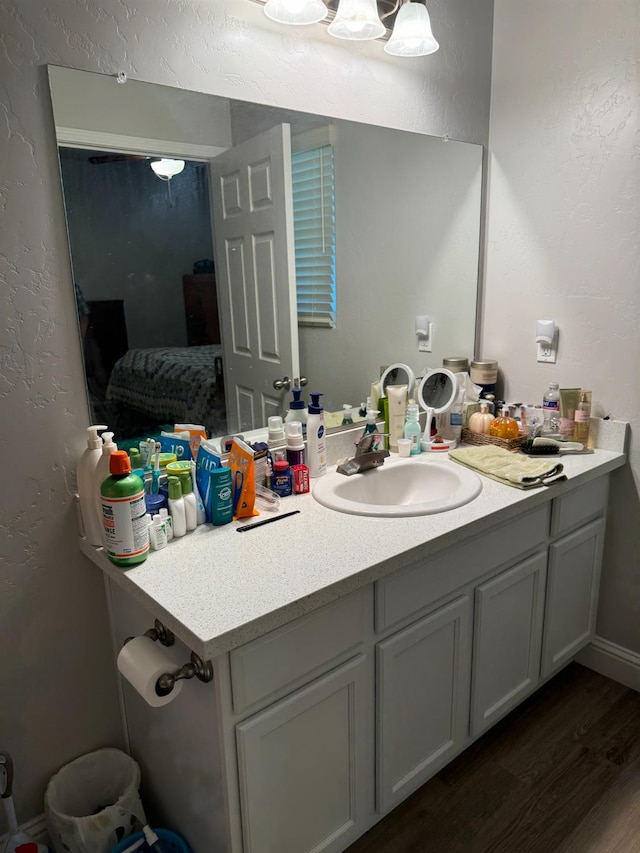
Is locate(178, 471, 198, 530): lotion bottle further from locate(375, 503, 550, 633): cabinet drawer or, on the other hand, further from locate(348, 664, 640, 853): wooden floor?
locate(348, 664, 640, 853): wooden floor

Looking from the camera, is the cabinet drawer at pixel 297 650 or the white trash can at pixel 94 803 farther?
the white trash can at pixel 94 803

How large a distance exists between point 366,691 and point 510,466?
2.50 feet

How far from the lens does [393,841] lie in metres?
1.52

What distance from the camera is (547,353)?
6.82ft

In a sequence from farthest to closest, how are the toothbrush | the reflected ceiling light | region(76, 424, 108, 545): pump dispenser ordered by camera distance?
the toothbrush → the reflected ceiling light → region(76, 424, 108, 545): pump dispenser

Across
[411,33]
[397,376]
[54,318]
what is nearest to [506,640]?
[397,376]

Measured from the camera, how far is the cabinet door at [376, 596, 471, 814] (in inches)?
54.4

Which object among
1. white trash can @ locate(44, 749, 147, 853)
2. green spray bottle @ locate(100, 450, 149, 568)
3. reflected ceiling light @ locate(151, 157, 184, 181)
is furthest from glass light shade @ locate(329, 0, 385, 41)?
white trash can @ locate(44, 749, 147, 853)

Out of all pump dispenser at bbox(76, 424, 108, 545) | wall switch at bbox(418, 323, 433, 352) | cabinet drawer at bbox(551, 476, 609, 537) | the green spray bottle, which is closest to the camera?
the green spray bottle

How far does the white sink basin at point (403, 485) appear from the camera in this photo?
61.7 inches

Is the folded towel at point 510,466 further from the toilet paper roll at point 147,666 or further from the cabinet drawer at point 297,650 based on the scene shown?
the toilet paper roll at point 147,666

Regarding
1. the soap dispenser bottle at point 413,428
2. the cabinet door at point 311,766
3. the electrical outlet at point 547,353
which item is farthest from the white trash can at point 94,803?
the electrical outlet at point 547,353

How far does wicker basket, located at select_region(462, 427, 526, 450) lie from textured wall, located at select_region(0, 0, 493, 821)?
3.57 ft

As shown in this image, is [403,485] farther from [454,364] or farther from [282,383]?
[454,364]
